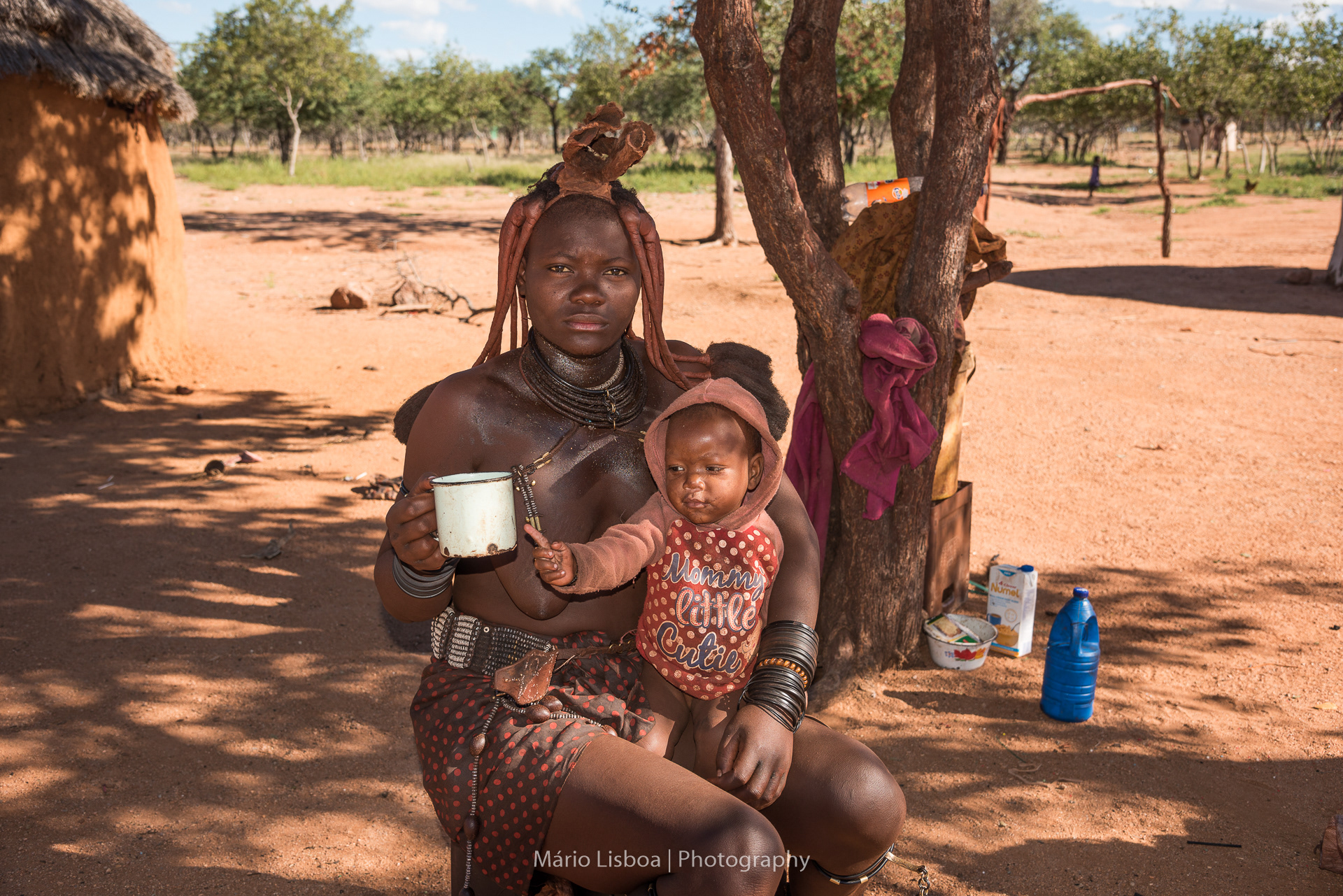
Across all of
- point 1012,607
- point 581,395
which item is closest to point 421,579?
point 581,395

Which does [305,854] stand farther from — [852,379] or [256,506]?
[256,506]

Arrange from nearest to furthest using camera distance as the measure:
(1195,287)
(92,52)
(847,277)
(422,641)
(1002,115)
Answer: (847,277) → (422,641) → (1002,115) → (92,52) → (1195,287)

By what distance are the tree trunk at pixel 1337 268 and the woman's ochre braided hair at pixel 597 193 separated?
579 inches

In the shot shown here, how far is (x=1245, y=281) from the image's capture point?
46.5 ft

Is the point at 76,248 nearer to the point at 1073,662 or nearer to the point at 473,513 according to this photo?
the point at 473,513

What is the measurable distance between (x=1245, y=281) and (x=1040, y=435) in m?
9.48

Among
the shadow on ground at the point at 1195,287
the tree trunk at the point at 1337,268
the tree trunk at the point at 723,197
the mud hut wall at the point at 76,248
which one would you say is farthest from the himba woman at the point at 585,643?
the tree trunk at the point at 1337,268

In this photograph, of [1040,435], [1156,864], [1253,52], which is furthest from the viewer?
[1253,52]

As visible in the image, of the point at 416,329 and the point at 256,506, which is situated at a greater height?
the point at 416,329

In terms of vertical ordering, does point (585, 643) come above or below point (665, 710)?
above

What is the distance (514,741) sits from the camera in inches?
77.7

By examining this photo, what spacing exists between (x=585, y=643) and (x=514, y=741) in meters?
0.33

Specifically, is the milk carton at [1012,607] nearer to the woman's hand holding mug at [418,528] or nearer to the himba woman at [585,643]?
the himba woman at [585,643]

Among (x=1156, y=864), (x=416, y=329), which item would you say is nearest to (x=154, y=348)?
(x=416, y=329)
